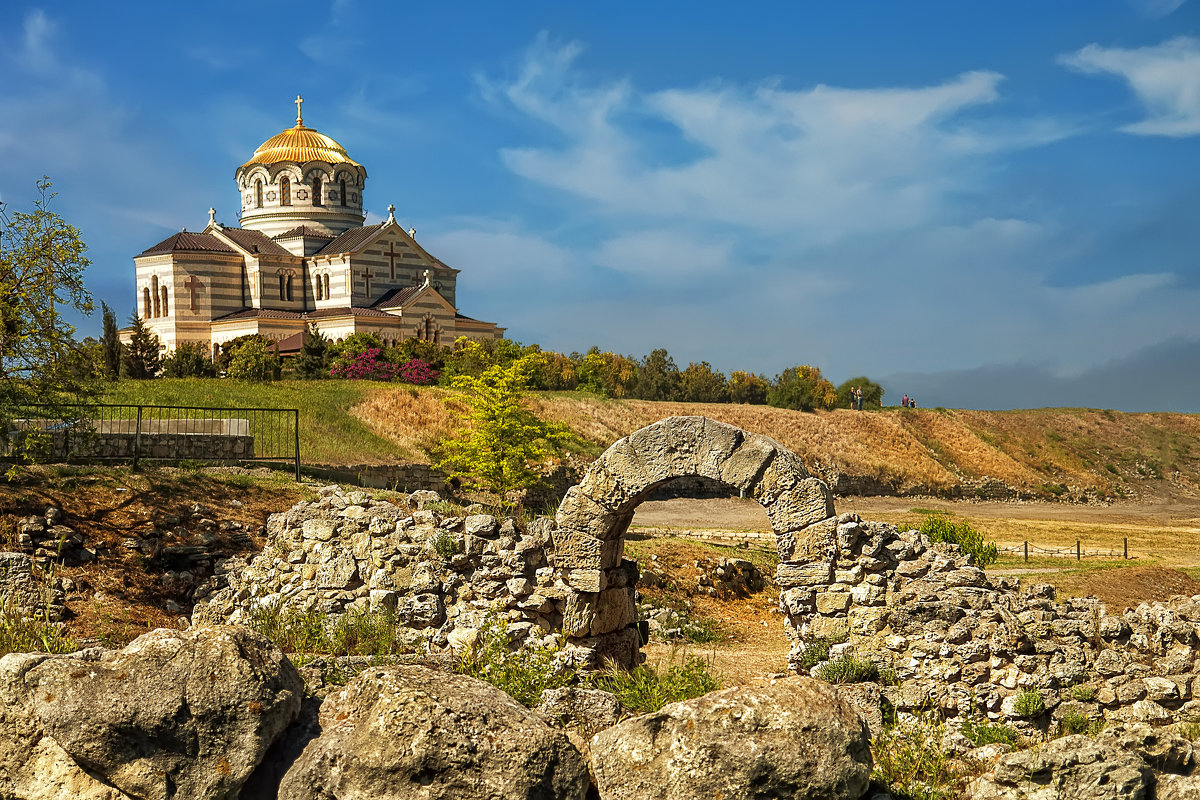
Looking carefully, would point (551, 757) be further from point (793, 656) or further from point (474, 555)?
point (474, 555)

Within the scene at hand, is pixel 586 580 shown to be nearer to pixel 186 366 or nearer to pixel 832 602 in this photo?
pixel 832 602

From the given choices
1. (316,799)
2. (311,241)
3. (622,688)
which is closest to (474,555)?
(622,688)

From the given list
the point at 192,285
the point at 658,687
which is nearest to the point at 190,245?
the point at 192,285

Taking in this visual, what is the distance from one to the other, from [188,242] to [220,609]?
167ft

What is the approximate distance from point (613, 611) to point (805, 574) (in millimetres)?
2496

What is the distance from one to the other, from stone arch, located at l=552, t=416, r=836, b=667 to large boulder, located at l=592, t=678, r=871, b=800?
155 inches

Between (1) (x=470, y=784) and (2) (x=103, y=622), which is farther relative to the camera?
(2) (x=103, y=622)

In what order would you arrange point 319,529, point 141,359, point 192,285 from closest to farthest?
point 319,529
point 141,359
point 192,285

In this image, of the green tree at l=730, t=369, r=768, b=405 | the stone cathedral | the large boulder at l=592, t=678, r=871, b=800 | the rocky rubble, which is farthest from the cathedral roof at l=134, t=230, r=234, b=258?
the large boulder at l=592, t=678, r=871, b=800

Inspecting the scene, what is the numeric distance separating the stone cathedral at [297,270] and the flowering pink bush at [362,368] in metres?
8.03

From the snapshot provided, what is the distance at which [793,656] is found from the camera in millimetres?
11391

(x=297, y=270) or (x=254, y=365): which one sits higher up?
(x=297, y=270)

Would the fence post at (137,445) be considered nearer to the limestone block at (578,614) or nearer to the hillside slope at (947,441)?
the limestone block at (578,614)

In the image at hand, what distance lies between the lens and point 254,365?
140 ft
